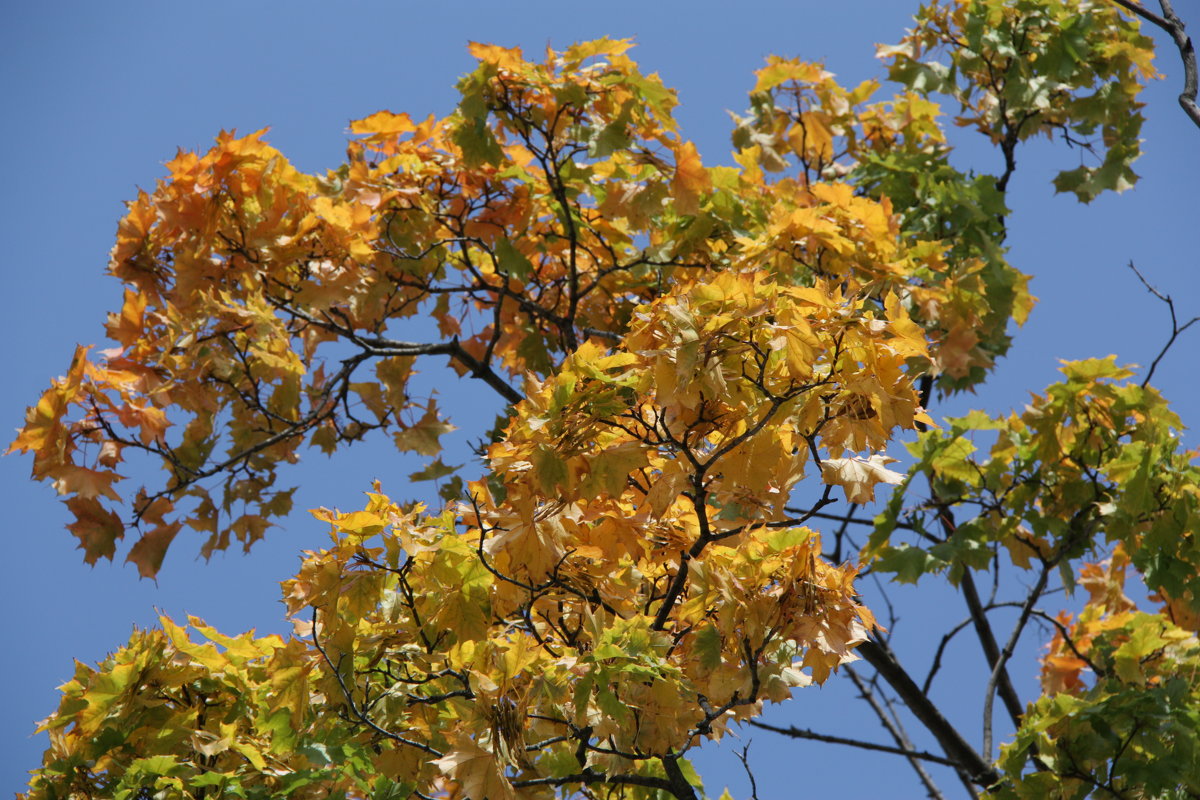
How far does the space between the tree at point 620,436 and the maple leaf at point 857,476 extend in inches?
0.4

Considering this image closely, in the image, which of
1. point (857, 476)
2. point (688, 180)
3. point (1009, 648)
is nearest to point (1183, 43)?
point (857, 476)

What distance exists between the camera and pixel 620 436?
3.10 metres

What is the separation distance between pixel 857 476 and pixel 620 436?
64 centimetres

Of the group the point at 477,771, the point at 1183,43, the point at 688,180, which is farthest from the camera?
the point at 688,180

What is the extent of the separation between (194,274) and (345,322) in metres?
0.88

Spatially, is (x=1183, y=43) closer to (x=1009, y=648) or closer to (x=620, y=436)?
(x=620, y=436)

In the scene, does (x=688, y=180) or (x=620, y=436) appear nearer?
(x=620, y=436)

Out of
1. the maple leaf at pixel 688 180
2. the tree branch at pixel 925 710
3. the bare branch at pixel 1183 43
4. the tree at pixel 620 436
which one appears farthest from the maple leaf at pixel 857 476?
the tree branch at pixel 925 710

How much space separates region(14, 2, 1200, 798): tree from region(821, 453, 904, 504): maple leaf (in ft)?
0.04

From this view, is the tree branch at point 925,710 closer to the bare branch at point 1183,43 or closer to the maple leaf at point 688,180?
the maple leaf at point 688,180

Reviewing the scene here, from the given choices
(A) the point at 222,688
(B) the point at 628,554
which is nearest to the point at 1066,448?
(B) the point at 628,554

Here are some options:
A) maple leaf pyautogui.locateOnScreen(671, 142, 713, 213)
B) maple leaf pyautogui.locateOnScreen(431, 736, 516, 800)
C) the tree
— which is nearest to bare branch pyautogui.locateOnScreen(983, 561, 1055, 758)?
the tree

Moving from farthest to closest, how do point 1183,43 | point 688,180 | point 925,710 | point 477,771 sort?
point 925,710, point 688,180, point 1183,43, point 477,771

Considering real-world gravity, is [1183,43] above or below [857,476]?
above
